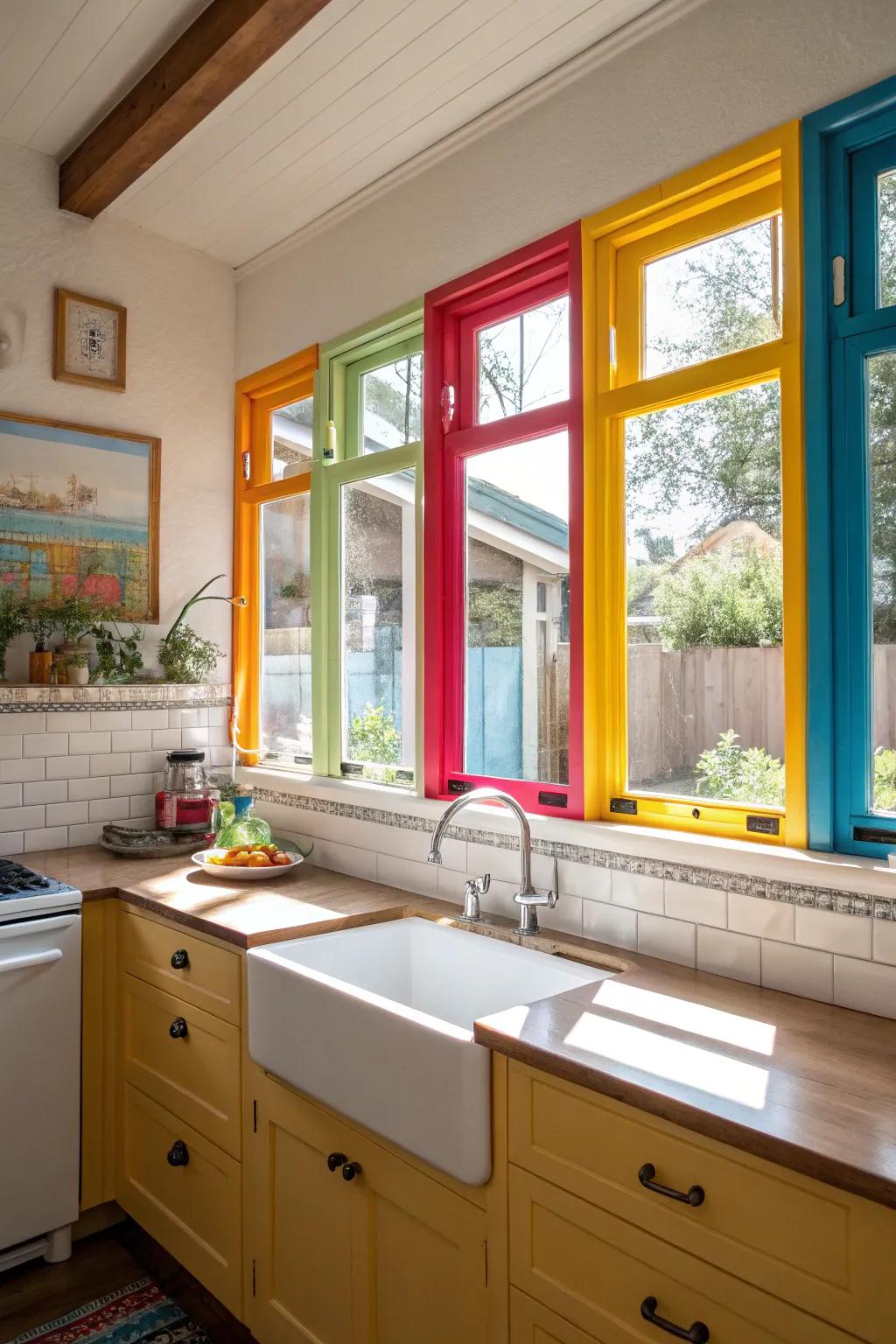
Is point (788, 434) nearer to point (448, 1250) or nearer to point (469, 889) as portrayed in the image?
point (469, 889)

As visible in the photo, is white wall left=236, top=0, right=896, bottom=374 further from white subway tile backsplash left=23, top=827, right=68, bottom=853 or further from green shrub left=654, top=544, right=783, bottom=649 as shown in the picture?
white subway tile backsplash left=23, top=827, right=68, bottom=853

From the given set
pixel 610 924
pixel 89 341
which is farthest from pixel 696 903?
pixel 89 341

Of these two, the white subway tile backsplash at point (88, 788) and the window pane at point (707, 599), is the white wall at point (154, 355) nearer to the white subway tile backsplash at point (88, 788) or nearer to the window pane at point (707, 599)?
the white subway tile backsplash at point (88, 788)

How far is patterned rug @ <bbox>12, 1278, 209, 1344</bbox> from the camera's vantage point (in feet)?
7.06

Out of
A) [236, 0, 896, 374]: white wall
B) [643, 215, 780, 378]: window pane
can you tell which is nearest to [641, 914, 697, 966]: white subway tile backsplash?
[643, 215, 780, 378]: window pane

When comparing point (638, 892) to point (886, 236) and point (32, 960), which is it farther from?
point (32, 960)

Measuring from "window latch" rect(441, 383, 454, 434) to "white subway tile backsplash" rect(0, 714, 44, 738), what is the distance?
1.58 m

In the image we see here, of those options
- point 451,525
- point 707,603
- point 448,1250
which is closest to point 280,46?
point 451,525

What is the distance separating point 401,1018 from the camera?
1.58 m

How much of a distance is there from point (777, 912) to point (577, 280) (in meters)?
1.50

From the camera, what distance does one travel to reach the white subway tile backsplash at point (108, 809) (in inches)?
122

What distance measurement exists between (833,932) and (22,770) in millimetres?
2411

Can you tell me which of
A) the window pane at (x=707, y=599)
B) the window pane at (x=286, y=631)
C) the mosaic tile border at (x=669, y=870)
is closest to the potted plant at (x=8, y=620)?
the window pane at (x=286, y=631)

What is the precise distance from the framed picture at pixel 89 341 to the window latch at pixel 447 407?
4.20 feet
